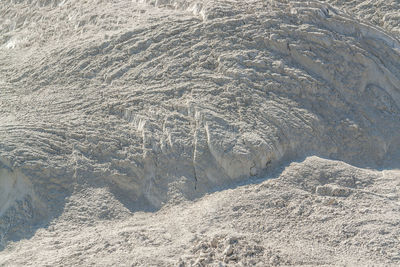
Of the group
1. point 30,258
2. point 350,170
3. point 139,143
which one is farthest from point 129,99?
point 350,170

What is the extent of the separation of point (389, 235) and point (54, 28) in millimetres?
5409

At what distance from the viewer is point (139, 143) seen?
5809mm

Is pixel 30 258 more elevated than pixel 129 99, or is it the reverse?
pixel 129 99

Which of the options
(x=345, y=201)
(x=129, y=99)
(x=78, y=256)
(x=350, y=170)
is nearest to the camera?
(x=78, y=256)

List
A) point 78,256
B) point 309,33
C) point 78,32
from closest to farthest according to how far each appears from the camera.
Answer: point 78,256
point 309,33
point 78,32

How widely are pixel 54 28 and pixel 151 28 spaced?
175 centimetres

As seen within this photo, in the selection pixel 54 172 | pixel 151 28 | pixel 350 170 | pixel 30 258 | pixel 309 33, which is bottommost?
pixel 30 258

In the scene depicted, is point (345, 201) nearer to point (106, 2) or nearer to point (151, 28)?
point (151, 28)

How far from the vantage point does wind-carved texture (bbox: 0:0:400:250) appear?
5617 mm

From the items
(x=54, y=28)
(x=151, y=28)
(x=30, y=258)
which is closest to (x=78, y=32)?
(x=54, y=28)

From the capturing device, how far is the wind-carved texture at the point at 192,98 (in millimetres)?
5617

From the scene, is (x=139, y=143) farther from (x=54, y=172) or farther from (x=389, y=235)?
(x=389, y=235)

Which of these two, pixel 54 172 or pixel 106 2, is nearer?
pixel 54 172

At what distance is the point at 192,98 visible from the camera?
19.8 feet
